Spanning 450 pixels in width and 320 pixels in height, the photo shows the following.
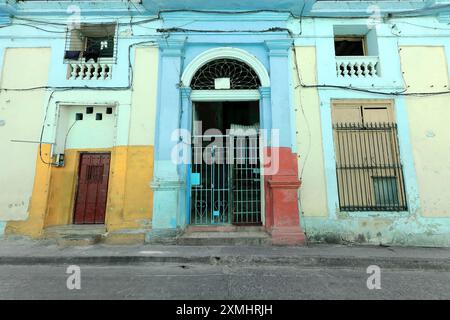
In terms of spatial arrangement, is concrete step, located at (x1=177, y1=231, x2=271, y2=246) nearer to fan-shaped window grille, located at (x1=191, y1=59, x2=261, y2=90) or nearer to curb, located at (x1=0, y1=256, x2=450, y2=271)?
curb, located at (x1=0, y1=256, x2=450, y2=271)

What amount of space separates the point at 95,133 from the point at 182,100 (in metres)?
2.36

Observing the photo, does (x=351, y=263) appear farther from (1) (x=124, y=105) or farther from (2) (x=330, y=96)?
(1) (x=124, y=105)

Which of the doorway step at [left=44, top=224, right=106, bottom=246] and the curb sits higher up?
the doorway step at [left=44, top=224, right=106, bottom=246]

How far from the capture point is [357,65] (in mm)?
6445

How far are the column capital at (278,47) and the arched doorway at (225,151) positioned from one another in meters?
0.43

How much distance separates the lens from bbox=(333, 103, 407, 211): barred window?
592cm

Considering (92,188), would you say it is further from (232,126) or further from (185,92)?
(232,126)

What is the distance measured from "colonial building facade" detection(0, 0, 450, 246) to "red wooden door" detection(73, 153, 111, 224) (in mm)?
34

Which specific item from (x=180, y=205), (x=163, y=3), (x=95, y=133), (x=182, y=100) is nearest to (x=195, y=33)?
(x=163, y=3)

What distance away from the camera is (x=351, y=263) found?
4.42 metres

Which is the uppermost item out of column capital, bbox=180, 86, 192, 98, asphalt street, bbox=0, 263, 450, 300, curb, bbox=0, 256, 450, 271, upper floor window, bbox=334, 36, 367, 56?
upper floor window, bbox=334, 36, 367, 56

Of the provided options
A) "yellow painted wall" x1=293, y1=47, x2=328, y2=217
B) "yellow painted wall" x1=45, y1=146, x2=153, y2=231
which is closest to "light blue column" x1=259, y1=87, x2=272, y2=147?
"yellow painted wall" x1=293, y1=47, x2=328, y2=217

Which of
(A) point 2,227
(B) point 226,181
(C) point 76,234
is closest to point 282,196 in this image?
(B) point 226,181

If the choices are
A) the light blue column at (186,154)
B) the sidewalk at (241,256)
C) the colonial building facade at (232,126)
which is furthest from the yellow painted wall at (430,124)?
the light blue column at (186,154)
